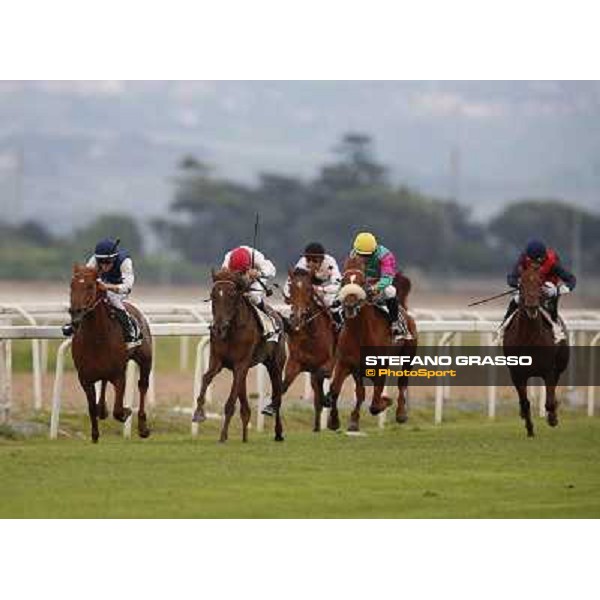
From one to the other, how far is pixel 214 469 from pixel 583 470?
257 cm

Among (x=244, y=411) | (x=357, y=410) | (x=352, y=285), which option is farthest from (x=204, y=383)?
(x=352, y=285)

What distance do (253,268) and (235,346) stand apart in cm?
68

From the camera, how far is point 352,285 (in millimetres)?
20297

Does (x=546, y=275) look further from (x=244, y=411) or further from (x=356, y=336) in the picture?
(x=244, y=411)

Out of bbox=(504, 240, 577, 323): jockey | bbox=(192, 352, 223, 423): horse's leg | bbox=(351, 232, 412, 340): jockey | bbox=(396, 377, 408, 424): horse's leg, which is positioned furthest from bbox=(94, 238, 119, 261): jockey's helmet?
bbox=(504, 240, 577, 323): jockey

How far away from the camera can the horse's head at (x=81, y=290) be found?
18.7 metres

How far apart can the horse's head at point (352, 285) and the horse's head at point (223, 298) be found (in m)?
1.25

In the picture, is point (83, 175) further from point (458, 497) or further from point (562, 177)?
point (458, 497)

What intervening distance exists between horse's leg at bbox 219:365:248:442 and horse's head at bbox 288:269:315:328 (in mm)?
1154

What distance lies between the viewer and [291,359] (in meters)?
21.4

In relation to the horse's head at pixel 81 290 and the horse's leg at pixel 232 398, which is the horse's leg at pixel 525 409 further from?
the horse's head at pixel 81 290

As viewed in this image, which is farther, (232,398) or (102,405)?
(102,405)

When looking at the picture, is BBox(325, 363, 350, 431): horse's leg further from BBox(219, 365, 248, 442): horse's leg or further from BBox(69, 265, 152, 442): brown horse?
BBox(69, 265, 152, 442): brown horse

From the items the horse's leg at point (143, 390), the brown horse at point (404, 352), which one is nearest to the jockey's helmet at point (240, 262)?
the horse's leg at point (143, 390)
